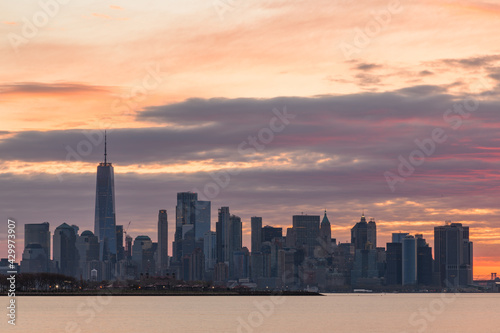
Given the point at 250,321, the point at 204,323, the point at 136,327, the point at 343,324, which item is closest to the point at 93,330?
the point at 136,327

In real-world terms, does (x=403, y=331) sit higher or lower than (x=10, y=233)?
lower

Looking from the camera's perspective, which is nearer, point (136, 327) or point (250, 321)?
point (136, 327)

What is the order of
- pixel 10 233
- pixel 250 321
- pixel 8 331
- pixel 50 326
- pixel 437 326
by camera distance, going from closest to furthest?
pixel 10 233 < pixel 8 331 < pixel 50 326 < pixel 437 326 < pixel 250 321

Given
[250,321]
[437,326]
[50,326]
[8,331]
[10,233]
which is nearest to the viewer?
[10,233]

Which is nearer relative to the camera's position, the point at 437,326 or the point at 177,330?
the point at 177,330

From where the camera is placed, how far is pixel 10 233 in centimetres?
10531

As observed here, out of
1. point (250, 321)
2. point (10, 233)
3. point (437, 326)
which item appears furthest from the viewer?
point (250, 321)

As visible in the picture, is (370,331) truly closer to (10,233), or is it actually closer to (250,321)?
(250,321)

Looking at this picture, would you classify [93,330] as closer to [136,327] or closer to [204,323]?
[136,327]

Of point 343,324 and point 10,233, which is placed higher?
point 10,233

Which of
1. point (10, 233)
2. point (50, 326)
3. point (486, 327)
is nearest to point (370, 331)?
point (486, 327)

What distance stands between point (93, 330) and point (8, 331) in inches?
558

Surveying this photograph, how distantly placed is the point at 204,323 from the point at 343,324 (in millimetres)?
27919

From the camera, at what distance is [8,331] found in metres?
133
